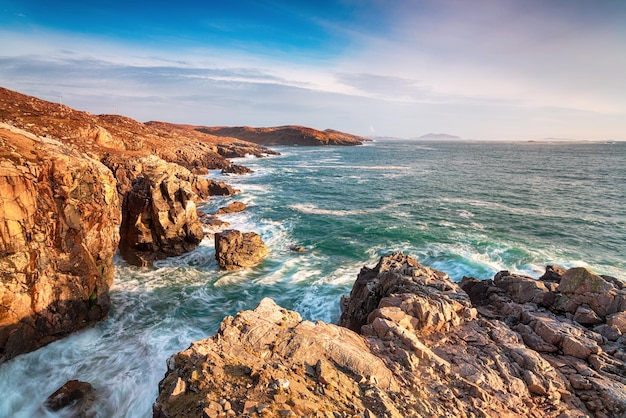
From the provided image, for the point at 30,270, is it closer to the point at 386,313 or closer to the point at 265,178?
the point at 386,313

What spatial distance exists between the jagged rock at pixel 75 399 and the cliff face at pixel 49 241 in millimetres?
3216

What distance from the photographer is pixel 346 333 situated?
31.9 ft

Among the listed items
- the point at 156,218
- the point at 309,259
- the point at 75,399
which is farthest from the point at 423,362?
the point at 156,218

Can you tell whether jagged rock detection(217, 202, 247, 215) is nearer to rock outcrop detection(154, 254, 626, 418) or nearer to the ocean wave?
the ocean wave

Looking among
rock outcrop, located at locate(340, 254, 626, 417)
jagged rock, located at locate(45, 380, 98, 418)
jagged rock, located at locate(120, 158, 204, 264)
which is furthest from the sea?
rock outcrop, located at locate(340, 254, 626, 417)

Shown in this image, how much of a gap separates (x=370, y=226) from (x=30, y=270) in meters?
26.0

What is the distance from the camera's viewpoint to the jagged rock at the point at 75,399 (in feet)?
35.1

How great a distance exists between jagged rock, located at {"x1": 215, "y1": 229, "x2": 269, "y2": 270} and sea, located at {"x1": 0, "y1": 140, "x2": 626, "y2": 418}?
77 centimetres

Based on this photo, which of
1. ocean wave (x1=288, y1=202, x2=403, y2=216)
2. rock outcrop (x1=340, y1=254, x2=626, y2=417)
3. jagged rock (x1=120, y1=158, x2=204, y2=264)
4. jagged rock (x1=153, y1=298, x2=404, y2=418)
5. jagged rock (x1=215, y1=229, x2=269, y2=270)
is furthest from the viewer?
ocean wave (x1=288, y1=202, x2=403, y2=216)

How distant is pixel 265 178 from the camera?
211ft

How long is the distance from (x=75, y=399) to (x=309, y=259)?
16295 millimetres

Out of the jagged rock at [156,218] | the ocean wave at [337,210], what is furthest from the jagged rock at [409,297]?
the ocean wave at [337,210]

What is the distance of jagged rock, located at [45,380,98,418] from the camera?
10.7 meters

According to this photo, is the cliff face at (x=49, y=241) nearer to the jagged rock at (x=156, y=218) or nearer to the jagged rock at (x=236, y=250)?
the jagged rock at (x=156, y=218)
